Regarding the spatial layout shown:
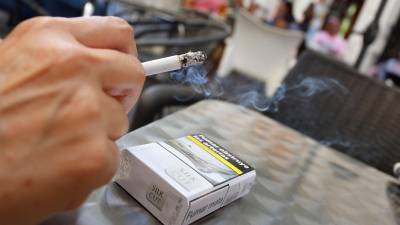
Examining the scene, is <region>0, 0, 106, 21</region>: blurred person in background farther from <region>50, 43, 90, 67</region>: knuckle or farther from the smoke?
<region>50, 43, 90, 67</region>: knuckle

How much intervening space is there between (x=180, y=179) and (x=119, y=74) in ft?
0.44

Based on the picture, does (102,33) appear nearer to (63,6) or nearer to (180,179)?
(180,179)

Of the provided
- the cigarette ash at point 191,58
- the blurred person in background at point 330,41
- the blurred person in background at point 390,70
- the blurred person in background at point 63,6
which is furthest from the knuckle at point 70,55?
the blurred person in background at point 390,70

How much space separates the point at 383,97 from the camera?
0.98m

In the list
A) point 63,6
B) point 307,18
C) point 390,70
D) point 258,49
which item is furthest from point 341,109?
point 307,18

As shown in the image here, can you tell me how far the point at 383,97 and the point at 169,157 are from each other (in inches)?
30.1

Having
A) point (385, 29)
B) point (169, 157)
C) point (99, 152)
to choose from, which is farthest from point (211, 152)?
point (385, 29)

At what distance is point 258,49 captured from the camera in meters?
3.25

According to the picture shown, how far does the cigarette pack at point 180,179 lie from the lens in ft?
1.25

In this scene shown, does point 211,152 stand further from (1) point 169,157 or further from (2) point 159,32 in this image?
(2) point 159,32

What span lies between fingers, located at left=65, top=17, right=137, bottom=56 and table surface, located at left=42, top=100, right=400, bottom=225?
0.55 feet

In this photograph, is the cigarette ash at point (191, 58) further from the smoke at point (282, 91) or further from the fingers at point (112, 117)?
the smoke at point (282, 91)

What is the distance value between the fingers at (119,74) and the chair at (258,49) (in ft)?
8.86

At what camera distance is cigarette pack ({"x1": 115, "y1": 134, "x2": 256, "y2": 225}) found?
381 mm
